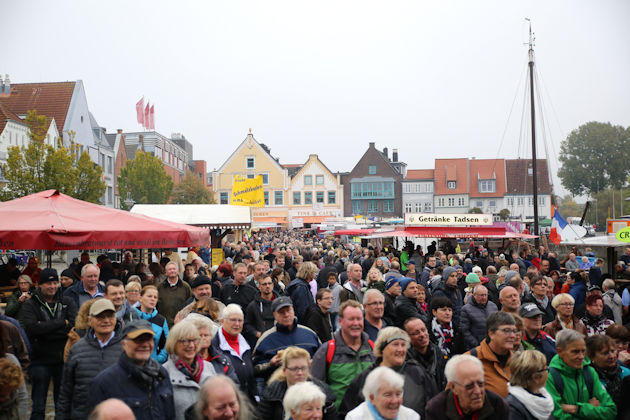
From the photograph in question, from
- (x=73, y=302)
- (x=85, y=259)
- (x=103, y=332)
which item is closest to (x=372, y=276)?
(x=73, y=302)

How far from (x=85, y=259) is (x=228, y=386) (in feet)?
31.2

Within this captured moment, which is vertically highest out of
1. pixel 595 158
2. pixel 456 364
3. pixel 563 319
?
pixel 595 158

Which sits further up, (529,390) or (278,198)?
(278,198)

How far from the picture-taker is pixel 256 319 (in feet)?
23.0

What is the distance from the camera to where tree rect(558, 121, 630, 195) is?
86.9m

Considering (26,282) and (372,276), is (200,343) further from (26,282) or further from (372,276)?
(372,276)

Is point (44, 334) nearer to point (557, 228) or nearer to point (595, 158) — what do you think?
point (557, 228)

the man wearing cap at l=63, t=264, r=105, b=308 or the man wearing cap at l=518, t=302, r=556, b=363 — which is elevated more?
the man wearing cap at l=63, t=264, r=105, b=308

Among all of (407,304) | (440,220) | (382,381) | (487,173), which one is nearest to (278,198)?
(487,173)

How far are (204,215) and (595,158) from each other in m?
84.0

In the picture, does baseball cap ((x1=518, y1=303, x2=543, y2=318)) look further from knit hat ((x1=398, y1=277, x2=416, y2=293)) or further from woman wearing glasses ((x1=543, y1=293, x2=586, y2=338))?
knit hat ((x1=398, y1=277, x2=416, y2=293))

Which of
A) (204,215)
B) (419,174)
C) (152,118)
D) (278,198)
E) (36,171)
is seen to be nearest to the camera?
(204,215)

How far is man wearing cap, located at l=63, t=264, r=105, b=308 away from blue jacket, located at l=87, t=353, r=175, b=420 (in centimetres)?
354

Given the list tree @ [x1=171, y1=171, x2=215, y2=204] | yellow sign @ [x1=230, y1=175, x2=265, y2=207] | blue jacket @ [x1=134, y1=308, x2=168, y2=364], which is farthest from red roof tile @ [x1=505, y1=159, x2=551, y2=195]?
blue jacket @ [x1=134, y1=308, x2=168, y2=364]
